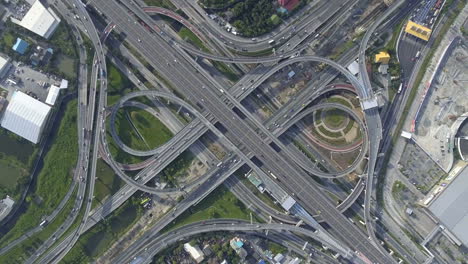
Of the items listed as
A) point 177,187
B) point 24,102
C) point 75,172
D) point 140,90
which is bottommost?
point 75,172

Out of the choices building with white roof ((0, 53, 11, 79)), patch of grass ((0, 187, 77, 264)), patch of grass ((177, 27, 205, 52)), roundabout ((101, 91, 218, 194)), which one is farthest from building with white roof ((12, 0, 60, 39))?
patch of grass ((0, 187, 77, 264))

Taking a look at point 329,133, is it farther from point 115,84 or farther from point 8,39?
point 8,39

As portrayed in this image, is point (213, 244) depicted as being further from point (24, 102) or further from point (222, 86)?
point (24, 102)

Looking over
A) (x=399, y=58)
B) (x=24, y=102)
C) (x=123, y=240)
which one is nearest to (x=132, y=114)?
(x=24, y=102)

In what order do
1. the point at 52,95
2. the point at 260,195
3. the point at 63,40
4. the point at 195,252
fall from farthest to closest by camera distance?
the point at 260,195 < the point at 63,40 < the point at 195,252 < the point at 52,95

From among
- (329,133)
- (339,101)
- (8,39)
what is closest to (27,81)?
(8,39)

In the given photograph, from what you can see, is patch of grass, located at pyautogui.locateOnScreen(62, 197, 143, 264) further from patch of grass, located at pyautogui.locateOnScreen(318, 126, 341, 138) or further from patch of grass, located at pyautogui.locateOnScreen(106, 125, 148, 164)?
patch of grass, located at pyautogui.locateOnScreen(318, 126, 341, 138)
